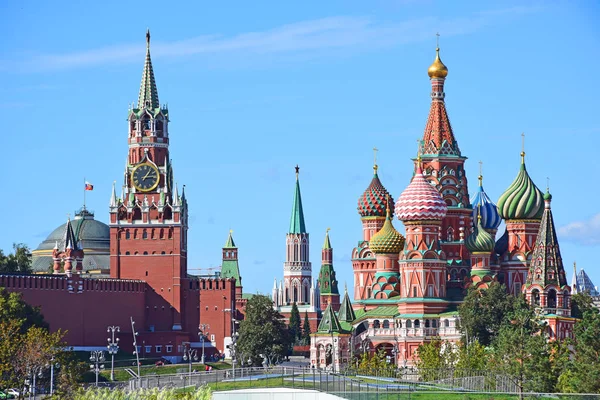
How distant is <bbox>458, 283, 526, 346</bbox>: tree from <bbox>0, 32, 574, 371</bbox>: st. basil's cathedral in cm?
204

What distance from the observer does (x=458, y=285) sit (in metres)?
135

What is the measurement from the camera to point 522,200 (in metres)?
134

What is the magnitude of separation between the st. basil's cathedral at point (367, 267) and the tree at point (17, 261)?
3137mm

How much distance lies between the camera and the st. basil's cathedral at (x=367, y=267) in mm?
130125

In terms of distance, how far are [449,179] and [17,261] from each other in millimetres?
38854

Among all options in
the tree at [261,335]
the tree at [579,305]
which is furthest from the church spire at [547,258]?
the tree at [261,335]

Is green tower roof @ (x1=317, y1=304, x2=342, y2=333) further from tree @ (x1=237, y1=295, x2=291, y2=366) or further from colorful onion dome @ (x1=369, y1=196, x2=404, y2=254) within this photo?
colorful onion dome @ (x1=369, y1=196, x2=404, y2=254)

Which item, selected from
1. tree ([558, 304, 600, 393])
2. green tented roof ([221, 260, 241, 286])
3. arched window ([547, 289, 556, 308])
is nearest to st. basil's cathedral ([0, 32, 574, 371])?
arched window ([547, 289, 556, 308])

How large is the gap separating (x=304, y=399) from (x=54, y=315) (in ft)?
186

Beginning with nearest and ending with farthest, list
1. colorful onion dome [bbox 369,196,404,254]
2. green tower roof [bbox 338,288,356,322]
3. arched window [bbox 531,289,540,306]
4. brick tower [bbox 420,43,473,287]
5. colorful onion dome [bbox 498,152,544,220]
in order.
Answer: arched window [bbox 531,289,540,306]
colorful onion dome [bbox 498,152,544,220]
brick tower [bbox 420,43,473,287]
colorful onion dome [bbox 369,196,404,254]
green tower roof [bbox 338,288,356,322]

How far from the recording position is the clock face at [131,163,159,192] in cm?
15125

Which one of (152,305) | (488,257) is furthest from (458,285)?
(152,305)

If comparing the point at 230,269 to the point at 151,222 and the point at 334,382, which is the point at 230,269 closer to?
the point at 151,222

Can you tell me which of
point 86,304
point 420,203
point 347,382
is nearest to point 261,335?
point 86,304
